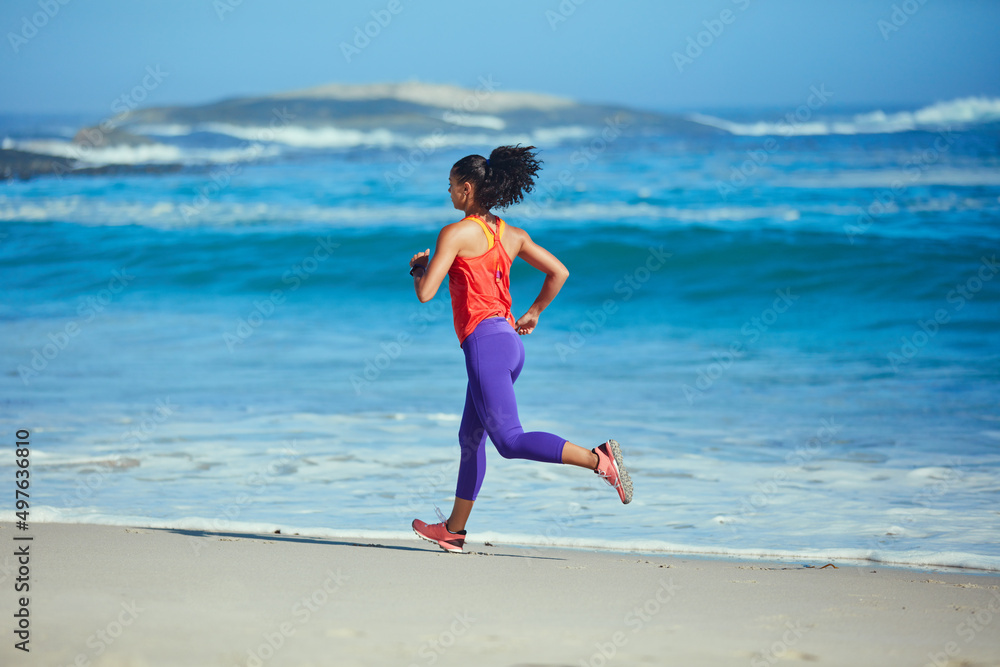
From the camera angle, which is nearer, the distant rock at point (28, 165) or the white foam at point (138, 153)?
the distant rock at point (28, 165)

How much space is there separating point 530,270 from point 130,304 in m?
6.13

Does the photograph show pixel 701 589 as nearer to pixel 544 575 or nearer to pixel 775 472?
pixel 544 575

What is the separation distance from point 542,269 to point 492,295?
0.33m

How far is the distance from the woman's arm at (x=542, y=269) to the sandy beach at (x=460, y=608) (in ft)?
3.32

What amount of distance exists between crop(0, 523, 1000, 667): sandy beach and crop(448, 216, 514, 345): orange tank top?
39.6 inches

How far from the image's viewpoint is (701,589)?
3.38m

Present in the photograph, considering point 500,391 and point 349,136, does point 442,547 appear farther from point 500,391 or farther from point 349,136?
point 349,136

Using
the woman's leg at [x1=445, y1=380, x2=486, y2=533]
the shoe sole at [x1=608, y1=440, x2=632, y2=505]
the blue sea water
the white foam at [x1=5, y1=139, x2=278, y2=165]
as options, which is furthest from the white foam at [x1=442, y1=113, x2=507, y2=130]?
the shoe sole at [x1=608, y1=440, x2=632, y2=505]

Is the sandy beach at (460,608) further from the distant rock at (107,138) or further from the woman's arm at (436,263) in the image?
the distant rock at (107,138)

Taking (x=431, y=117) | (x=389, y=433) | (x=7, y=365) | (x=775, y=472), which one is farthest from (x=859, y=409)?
(x=431, y=117)

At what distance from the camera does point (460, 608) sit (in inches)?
121

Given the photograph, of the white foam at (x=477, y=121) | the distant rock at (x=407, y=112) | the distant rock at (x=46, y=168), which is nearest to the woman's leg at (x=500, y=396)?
the distant rock at (x=46, y=168)

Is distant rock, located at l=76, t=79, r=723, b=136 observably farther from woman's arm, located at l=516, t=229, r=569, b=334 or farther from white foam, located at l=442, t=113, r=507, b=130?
woman's arm, located at l=516, t=229, r=569, b=334

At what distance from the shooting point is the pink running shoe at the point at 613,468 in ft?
12.3
